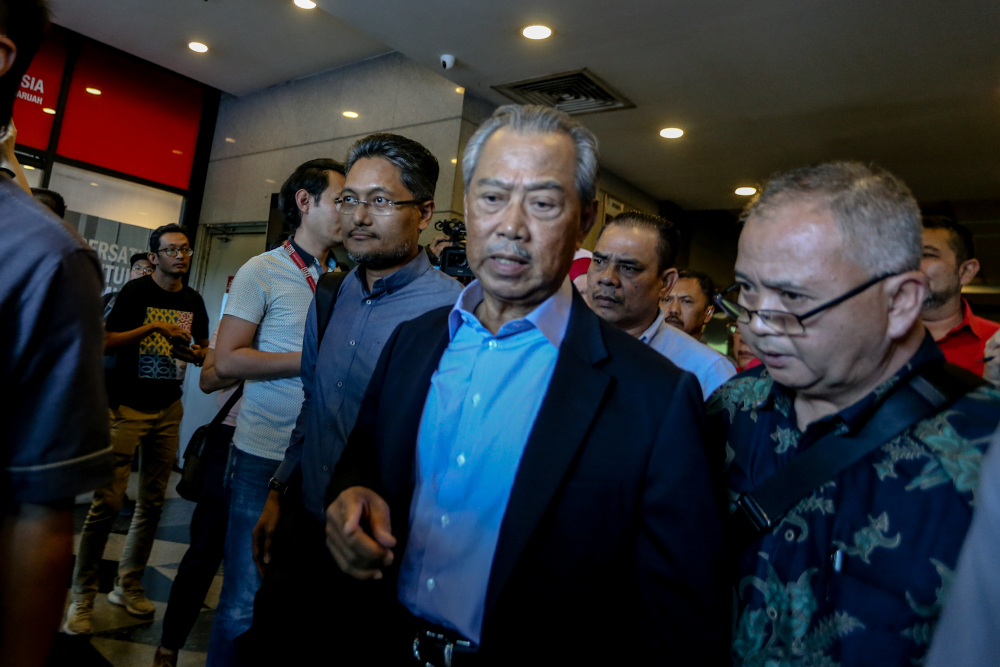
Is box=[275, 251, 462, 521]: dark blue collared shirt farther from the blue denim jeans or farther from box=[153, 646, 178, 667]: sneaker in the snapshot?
box=[153, 646, 178, 667]: sneaker

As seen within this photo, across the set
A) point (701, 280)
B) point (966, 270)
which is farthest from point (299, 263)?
point (966, 270)

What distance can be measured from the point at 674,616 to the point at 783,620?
0.17 metres

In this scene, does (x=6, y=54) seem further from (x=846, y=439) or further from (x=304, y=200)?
(x=304, y=200)

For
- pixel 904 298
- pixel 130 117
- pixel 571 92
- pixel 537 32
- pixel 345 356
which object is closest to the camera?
pixel 904 298

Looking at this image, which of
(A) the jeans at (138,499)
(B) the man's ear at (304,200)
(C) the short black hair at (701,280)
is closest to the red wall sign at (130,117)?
(A) the jeans at (138,499)

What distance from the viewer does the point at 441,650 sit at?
1.05 m

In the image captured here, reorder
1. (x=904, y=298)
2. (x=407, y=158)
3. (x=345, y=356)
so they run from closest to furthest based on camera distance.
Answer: (x=904, y=298) → (x=345, y=356) → (x=407, y=158)

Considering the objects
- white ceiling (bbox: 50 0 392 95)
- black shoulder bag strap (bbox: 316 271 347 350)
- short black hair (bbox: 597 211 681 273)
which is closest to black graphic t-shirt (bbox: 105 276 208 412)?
black shoulder bag strap (bbox: 316 271 347 350)

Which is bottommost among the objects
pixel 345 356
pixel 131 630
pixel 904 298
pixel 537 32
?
pixel 131 630

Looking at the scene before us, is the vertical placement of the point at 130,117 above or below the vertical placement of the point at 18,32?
above

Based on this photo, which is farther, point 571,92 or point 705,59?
point 571,92

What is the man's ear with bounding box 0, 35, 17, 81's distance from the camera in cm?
80

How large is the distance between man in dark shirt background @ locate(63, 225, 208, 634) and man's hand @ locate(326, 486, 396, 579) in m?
2.25

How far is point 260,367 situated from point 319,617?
103cm
